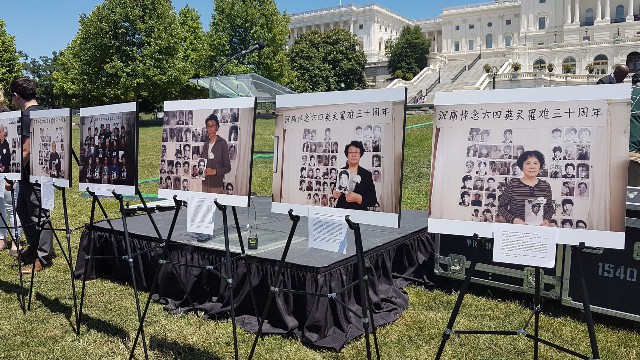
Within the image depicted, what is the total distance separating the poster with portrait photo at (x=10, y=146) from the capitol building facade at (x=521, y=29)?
62.0 m

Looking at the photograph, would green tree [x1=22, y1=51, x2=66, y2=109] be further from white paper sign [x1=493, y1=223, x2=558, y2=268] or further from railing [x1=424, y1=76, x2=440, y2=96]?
white paper sign [x1=493, y1=223, x2=558, y2=268]

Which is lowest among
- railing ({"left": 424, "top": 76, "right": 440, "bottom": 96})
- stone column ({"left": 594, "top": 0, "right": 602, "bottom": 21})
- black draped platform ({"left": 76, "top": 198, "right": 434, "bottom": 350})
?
black draped platform ({"left": 76, "top": 198, "right": 434, "bottom": 350})

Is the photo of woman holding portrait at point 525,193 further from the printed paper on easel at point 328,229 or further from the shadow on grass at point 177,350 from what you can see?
the shadow on grass at point 177,350

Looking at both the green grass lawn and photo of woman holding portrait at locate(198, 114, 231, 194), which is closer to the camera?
photo of woman holding portrait at locate(198, 114, 231, 194)

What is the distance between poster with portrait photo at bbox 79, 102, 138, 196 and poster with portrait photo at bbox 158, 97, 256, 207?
0.79 feet

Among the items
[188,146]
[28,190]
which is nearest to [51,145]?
[28,190]

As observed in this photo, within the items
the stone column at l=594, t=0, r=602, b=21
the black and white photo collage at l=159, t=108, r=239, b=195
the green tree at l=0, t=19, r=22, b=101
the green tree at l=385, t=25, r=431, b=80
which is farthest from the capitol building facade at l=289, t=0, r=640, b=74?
the black and white photo collage at l=159, t=108, r=239, b=195

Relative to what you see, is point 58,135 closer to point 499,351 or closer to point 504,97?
point 504,97

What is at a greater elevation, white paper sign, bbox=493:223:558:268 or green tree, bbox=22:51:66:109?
green tree, bbox=22:51:66:109

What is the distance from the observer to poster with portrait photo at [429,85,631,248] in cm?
232

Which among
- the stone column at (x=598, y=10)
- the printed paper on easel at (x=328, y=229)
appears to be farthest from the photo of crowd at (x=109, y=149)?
the stone column at (x=598, y=10)

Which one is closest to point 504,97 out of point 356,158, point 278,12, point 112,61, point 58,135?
point 356,158

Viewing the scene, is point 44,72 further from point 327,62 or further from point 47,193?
point 47,193

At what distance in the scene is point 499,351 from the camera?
3768 millimetres
